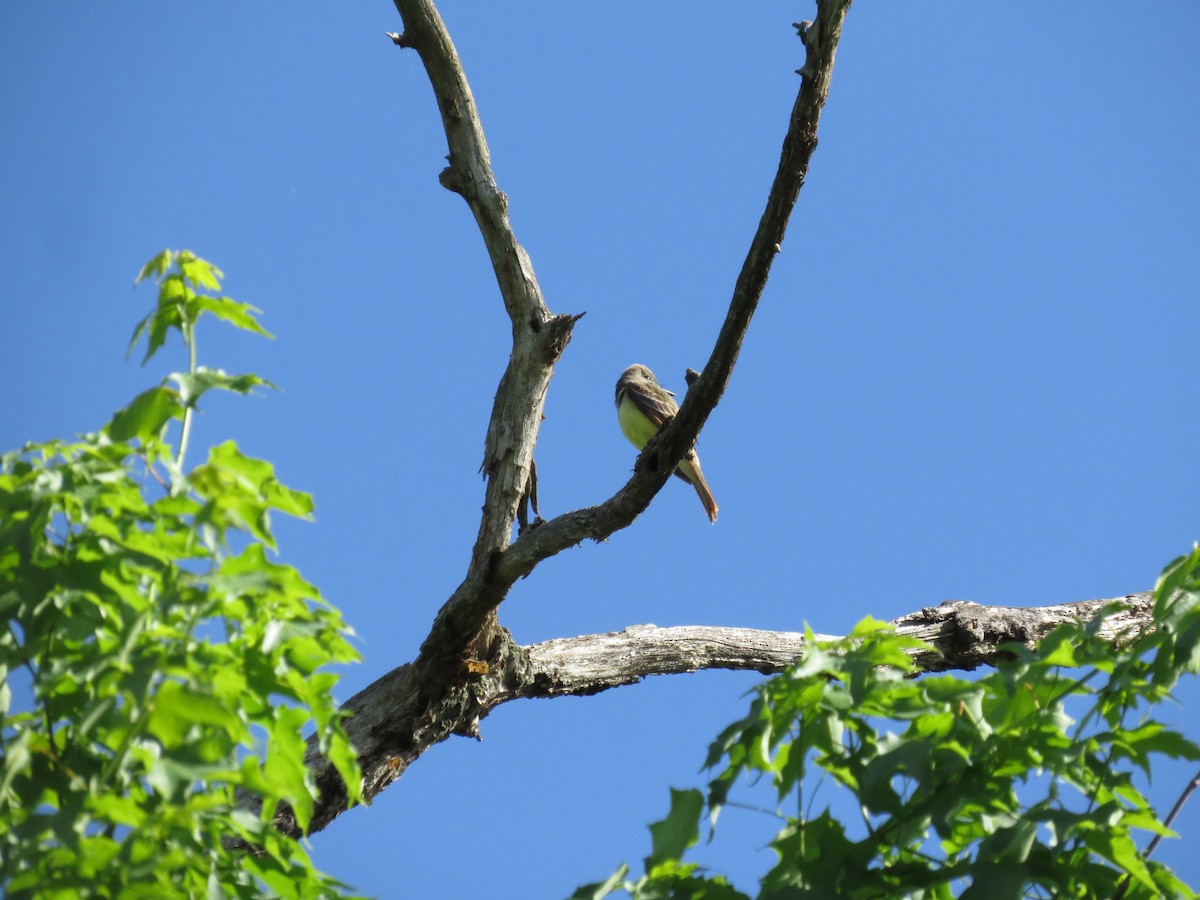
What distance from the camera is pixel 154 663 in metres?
1.67

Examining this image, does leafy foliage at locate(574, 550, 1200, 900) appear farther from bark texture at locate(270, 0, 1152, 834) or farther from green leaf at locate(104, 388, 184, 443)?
bark texture at locate(270, 0, 1152, 834)

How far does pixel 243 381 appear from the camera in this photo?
2168 mm

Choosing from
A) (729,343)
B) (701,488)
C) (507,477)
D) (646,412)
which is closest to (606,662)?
(507,477)

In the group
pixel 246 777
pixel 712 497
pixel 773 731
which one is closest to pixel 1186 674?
pixel 773 731

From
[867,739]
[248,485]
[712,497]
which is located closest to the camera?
[248,485]

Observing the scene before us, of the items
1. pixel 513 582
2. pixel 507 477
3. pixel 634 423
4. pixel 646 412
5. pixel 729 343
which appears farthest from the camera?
pixel 634 423

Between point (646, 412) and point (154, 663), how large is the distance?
10106 millimetres

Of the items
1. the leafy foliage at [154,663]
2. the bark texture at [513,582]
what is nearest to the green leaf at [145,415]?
the leafy foliage at [154,663]

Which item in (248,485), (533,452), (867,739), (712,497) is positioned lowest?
(867,739)

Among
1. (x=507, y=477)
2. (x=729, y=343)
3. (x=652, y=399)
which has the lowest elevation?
(x=729, y=343)

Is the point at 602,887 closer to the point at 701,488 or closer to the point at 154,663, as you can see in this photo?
the point at 154,663

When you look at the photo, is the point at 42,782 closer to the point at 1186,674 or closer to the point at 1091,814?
the point at 1091,814

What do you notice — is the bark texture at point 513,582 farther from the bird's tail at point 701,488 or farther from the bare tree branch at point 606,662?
the bird's tail at point 701,488

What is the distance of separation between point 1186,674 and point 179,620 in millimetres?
1992
